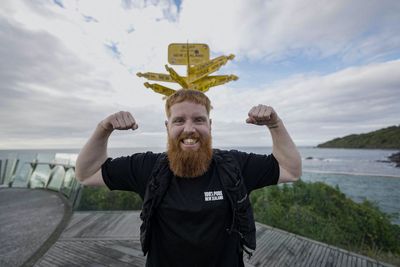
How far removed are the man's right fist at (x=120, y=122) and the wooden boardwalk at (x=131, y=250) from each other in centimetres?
298

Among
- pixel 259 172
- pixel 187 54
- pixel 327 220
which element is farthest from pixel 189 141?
pixel 327 220

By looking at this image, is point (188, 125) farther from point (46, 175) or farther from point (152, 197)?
point (46, 175)

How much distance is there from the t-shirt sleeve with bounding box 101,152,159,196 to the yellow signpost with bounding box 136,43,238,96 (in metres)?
2.08

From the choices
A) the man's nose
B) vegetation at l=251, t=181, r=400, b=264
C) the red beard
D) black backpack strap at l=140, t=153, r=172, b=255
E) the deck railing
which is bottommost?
vegetation at l=251, t=181, r=400, b=264

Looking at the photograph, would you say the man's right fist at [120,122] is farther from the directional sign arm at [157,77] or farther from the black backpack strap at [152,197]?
the directional sign arm at [157,77]

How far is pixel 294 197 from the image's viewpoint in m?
7.78

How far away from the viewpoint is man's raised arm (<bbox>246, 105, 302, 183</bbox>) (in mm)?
1637

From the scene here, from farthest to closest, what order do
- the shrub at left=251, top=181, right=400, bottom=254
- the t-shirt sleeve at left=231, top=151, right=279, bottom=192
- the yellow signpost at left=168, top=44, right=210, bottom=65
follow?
the shrub at left=251, top=181, right=400, bottom=254
the yellow signpost at left=168, top=44, right=210, bottom=65
the t-shirt sleeve at left=231, top=151, right=279, bottom=192

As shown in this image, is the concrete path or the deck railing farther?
the deck railing

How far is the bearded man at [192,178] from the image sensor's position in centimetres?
154

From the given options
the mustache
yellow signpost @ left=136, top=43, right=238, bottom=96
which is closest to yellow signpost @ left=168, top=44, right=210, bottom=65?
yellow signpost @ left=136, top=43, right=238, bottom=96

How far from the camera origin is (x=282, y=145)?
5.65 ft

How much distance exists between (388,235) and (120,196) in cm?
751

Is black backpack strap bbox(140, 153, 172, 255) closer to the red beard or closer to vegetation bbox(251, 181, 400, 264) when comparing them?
the red beard
